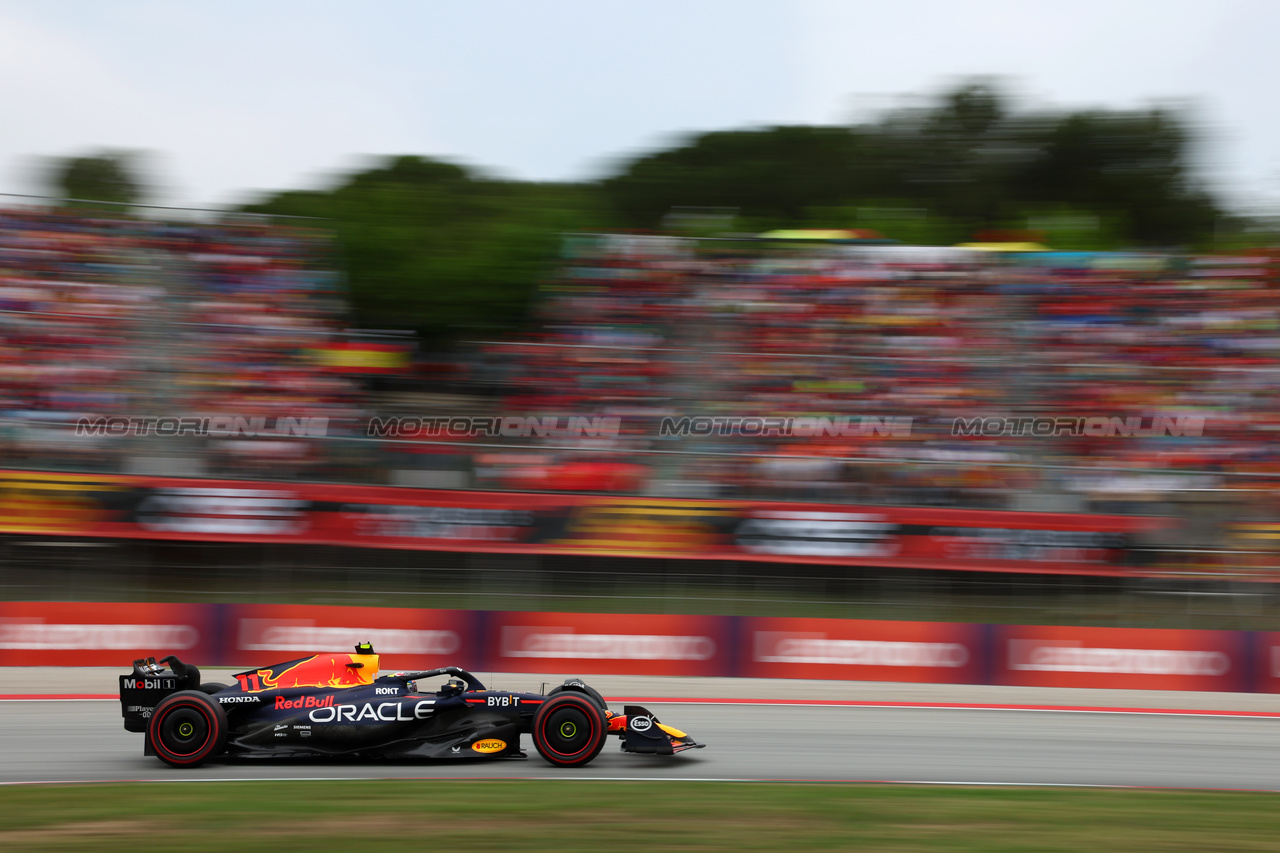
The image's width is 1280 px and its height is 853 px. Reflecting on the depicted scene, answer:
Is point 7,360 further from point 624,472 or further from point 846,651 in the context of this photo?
point 846,651

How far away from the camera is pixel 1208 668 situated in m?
12.1

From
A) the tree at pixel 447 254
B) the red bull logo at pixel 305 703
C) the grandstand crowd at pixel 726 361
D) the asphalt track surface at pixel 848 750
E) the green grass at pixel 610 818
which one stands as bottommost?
the asphalt track surface at pixel 848 750

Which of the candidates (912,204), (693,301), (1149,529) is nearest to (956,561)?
(1149,529)

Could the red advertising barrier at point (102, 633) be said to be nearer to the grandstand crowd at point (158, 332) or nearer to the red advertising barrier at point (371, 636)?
the red advertising barrier at point (371, 636)

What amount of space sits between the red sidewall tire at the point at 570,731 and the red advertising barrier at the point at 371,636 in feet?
14.9

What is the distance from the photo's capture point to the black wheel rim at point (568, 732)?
7.87 metres

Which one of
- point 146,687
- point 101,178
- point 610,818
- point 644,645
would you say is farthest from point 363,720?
point 101,178

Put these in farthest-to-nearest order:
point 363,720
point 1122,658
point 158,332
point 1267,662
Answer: point 158,332 < point 1122,658 < point 1267,662 < point 363,720

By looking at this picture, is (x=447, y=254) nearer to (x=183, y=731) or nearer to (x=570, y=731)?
(x=183, y=731)

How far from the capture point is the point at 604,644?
12.4 meters

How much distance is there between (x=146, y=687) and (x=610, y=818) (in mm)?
3595

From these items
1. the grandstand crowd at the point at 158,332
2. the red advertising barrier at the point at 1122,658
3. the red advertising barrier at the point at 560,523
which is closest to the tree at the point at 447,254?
the grandstand crowd at the point at 158,332

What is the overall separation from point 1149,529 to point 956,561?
2366 mm

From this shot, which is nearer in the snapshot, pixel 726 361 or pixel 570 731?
pixel 570 731
